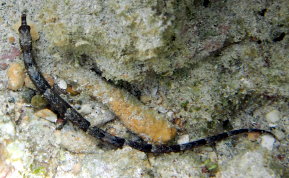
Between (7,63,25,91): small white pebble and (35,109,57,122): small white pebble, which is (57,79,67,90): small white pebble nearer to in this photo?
(35,109,57,122): small white pebble

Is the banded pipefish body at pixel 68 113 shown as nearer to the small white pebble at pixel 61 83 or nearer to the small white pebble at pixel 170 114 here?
the small white pebble at pixel 61 83

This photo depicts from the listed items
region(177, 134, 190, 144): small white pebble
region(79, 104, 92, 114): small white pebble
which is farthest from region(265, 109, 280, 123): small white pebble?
region(79, 104, 92, 114): small white pebble

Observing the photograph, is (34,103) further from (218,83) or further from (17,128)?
(218,83)

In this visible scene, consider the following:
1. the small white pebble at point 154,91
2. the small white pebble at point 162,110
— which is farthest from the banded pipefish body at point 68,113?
the small white pebble at point 154,91

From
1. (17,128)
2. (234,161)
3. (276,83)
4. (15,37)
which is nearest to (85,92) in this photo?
(17,128)

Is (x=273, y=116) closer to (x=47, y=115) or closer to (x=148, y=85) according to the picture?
(x=148, y=85)

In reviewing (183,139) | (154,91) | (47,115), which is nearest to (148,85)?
(154,91)
